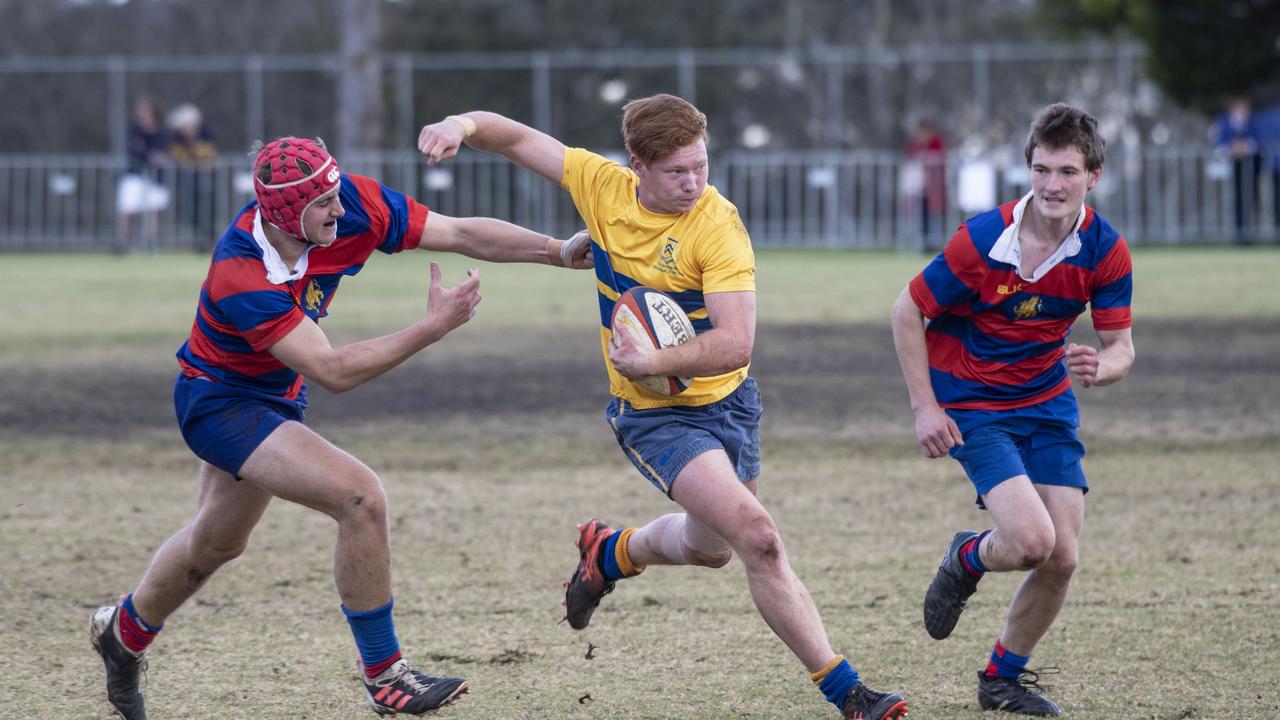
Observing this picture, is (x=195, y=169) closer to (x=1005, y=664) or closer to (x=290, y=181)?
(x=290, y=181)

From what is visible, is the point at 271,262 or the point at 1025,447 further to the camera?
the point at 1025,447

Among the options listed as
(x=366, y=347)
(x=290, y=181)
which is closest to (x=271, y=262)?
(x=290, y=181)

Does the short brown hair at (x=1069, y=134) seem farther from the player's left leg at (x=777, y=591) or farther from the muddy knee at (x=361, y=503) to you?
the muddy knee at (x=361, y=503)

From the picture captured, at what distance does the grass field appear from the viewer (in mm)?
5496

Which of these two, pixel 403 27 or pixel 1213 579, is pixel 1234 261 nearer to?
pixel 1213 579

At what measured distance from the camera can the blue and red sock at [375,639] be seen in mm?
5023

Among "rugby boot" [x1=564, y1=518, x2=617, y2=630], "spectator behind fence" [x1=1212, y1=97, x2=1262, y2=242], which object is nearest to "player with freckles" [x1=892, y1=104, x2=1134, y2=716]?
"rugby boot" [x1=564, y1=518, x2=617, y2=630]

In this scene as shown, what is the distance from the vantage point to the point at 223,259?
500cm

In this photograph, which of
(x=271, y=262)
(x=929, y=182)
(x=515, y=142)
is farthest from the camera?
(x=929, y=182)

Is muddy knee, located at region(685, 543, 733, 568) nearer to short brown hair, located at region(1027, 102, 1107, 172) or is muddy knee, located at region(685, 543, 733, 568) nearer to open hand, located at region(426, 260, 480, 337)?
open hand, located at region(426, 260, 480, 337)

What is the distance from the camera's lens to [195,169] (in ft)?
92.2

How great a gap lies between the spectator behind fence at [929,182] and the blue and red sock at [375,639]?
2174 cm

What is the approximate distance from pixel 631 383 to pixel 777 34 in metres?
40.0

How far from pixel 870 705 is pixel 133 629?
2.33 meters
